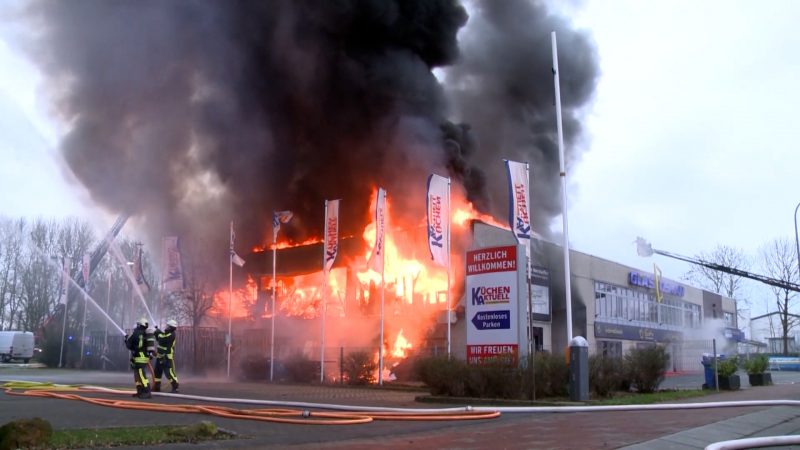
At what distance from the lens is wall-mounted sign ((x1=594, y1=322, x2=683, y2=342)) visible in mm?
36094

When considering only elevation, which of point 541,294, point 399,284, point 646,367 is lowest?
point 646,367

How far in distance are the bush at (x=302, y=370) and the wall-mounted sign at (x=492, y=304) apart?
9.86m

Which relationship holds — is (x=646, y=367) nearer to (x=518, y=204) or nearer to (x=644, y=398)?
(x=644, y=398)

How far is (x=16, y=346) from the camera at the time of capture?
4784 centimetres

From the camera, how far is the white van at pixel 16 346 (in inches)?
1864

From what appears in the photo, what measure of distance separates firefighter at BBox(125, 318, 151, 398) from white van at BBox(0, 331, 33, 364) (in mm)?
39700

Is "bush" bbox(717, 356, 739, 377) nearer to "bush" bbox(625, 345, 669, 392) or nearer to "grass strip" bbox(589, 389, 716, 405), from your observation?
"grass strip" bbox(589, 389, 716, 405)

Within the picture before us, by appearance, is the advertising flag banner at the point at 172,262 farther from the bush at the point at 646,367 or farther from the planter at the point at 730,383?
the planter at the point at 730,383

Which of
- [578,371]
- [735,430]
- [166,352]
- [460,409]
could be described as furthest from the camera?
[166,352]

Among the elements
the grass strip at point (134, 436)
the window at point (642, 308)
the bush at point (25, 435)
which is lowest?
the grass strip at point (134, 436)

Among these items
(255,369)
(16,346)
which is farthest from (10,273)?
(255,369)

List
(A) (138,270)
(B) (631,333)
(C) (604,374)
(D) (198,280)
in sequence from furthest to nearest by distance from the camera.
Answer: (B) (631,333), (D) (198,280), (A) (138,270), (C) (604,374)

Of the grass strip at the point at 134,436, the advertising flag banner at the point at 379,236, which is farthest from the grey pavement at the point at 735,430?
the advertising flag banner at the point at 379,236

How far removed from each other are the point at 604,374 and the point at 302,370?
12.8 meters
